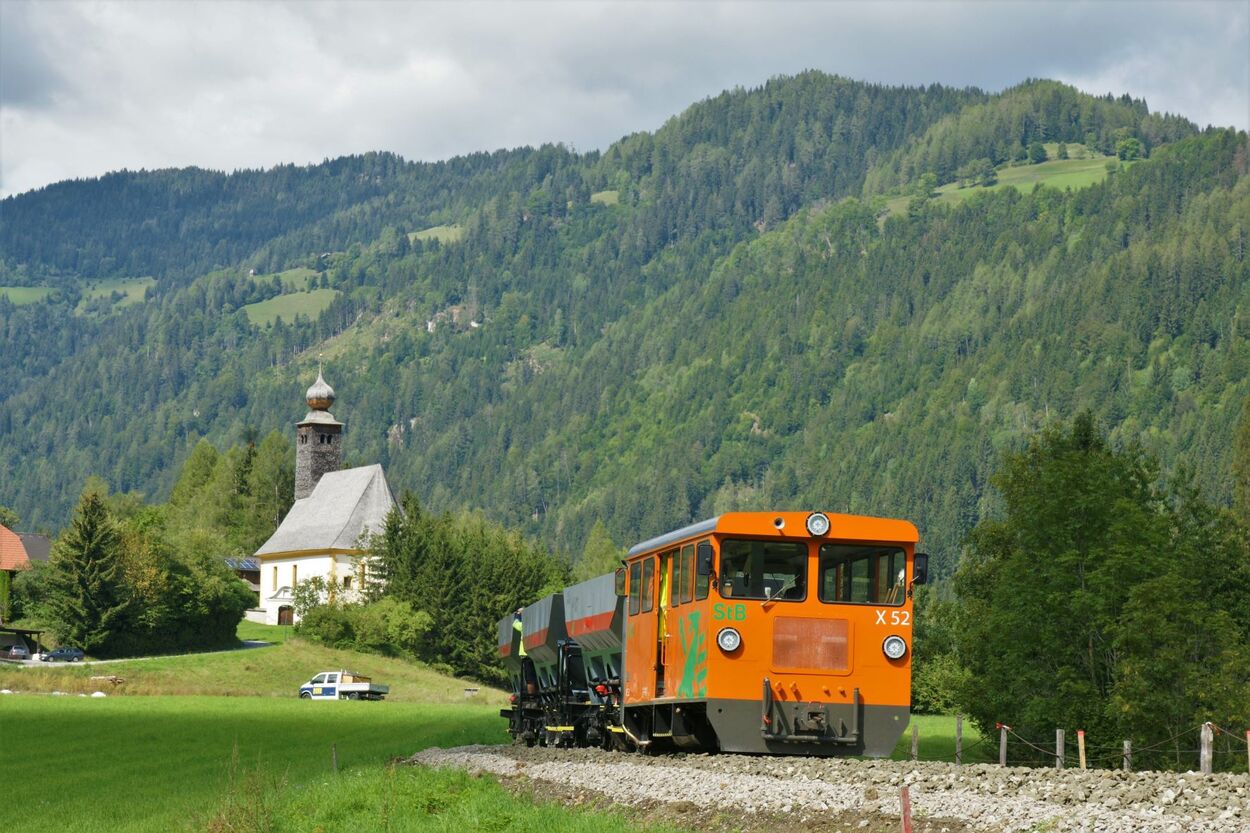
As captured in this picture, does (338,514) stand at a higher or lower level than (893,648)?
higher

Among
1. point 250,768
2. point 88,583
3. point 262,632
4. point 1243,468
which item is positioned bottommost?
point 250,768

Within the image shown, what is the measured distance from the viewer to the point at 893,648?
27.2m

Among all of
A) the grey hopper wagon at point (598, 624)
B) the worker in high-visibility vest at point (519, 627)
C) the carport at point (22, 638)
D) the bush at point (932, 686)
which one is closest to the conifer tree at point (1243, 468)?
the bush at point (932, 686)

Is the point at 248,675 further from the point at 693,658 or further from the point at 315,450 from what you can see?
the point at 693,658

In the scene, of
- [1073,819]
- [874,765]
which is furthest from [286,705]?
[1073,819]

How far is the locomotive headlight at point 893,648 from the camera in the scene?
89.2 ft

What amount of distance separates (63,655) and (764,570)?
8950 centimetres

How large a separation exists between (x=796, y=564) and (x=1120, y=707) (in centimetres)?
2579

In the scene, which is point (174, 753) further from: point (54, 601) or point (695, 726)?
point (54, 601)

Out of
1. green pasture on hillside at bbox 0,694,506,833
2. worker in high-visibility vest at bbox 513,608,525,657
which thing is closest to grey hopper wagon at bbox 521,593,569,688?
worker in high-visibility vest at bbox 513,608,525,657

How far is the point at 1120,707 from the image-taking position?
49.6 metres

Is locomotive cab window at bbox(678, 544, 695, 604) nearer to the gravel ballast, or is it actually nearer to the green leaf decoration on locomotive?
the green leaf decoration on locomotive

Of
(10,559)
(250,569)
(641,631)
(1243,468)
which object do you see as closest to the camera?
(641,631)

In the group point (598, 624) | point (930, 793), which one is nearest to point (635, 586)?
point (598, 624)
